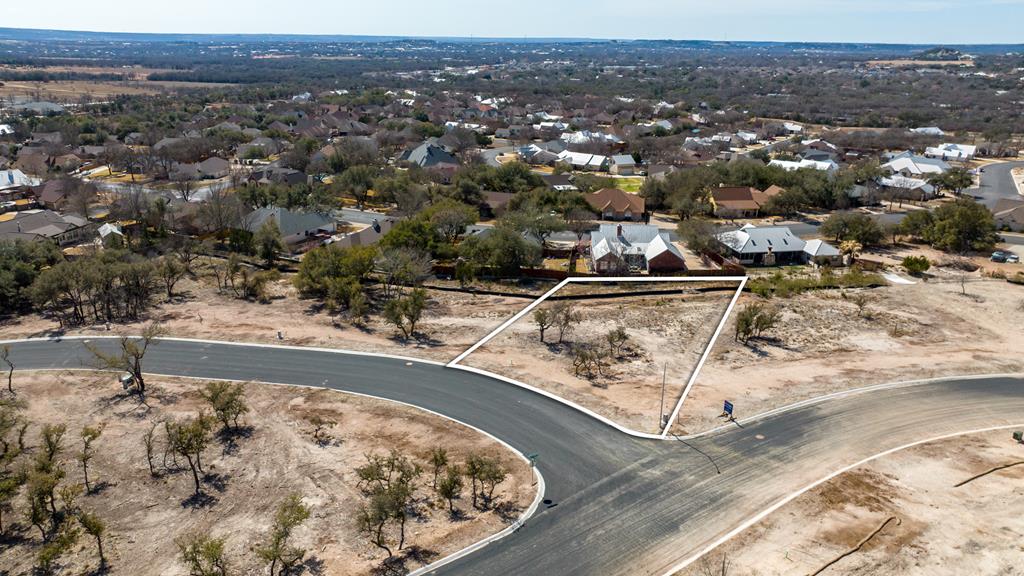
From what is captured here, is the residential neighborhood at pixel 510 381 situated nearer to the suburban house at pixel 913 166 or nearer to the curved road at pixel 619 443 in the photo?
the curved road at pixel 619 443

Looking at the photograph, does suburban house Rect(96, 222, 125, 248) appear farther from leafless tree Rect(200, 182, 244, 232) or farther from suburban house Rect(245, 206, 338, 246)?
suburban house Rect(245, 206, 338, 246)

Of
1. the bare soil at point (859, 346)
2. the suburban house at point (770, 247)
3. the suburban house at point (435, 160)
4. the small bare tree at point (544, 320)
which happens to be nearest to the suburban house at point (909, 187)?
the suburban house at point (770, 247)

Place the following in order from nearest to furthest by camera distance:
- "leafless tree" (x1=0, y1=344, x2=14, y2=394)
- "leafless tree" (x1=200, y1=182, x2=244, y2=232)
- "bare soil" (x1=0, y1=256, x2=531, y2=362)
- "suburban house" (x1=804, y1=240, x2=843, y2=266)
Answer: "leafless tree" (x1=0, y1=344, x2=14, y2=394), "bare soil" (x1=0, y1=256, x2=531, y2=362), "suburban house" (x1=804, y1=240, x2=843, y2=266), "leafless tree" (x1=200, y1=182, x2=244, y2=232)

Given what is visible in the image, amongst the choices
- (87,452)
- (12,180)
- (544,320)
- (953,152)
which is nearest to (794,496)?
(544,320)

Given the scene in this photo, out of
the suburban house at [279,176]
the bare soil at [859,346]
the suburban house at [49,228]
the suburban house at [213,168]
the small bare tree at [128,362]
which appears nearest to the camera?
the small bare tree at [128,362]

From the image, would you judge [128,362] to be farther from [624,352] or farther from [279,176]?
[279,176]

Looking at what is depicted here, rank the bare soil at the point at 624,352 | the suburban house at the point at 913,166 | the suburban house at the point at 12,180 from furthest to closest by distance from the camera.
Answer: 1. the suburban house at the point at 913,166
2. the suburban house at the point at 12,180
3. the bare soil at the point at 624,352

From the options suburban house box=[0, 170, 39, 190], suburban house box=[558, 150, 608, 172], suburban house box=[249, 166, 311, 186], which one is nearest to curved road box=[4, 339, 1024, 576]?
suburban house box=[249, 166, 311, 186]
